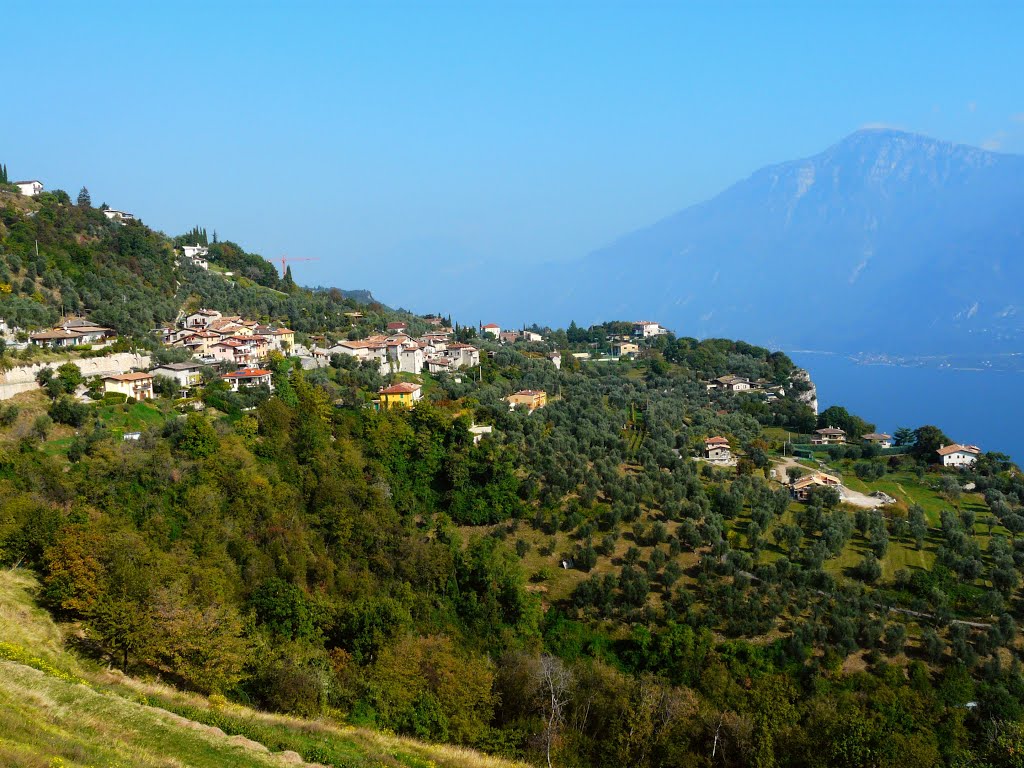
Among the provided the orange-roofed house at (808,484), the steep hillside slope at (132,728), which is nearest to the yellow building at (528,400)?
the orange-roofed house at (808,484)

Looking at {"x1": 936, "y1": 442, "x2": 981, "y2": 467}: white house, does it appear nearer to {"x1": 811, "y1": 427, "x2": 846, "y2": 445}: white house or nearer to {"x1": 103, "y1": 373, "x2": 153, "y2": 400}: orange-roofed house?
{"x1": 811, "y1": 427, "x2": 846, "y2": 445}: white house

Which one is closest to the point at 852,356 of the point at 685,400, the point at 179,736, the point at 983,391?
the point at 983,391

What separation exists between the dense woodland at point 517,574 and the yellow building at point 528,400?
5.53ft

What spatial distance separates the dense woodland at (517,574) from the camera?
21.1 meters

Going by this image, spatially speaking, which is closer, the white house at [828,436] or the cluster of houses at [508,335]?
the white house at [828,436]

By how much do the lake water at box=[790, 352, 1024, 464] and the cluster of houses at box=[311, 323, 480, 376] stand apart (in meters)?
52.1

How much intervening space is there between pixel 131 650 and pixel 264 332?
3280 centimetres

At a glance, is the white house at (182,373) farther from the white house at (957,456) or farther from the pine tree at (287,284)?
the white house at (957,456)

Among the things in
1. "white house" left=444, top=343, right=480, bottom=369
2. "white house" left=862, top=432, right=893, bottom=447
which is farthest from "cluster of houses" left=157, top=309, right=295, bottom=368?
"white house" left=862, top=432, right=893, bottom=447

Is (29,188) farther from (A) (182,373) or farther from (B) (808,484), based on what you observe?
(B) (808,484)

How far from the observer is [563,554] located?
32.8 metres

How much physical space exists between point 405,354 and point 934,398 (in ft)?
293

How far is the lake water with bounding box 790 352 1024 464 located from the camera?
92500 millimetres

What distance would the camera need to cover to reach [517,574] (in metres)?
30.8
